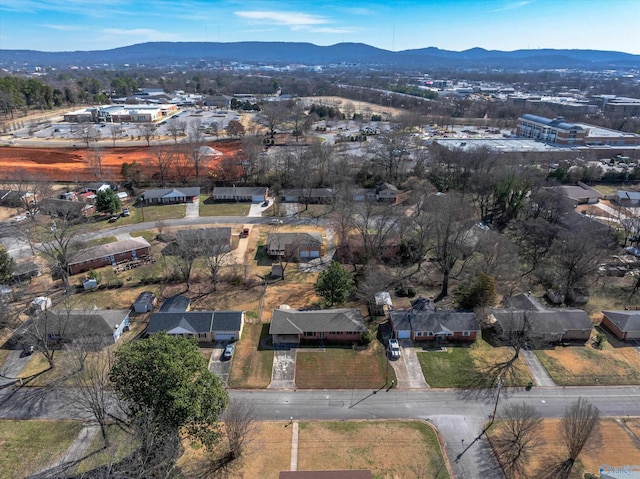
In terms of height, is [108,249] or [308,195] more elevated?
[308,195]

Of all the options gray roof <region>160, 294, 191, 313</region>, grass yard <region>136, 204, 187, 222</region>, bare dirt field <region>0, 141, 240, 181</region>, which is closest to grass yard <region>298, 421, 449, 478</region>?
gray roof <region>160, 294, 191, 313</region>

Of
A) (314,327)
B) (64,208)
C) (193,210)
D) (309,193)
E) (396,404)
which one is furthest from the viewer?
(309,193)

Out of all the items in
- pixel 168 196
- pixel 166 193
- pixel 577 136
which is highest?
pixel 577 136

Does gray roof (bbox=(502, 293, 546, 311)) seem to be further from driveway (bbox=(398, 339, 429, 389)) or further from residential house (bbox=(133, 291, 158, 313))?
residential house (bbox=(133, 291, 158, 313))

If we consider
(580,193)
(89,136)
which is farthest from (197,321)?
(89,136)

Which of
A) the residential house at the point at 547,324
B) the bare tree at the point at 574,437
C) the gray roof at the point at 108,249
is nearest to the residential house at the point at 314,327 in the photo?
the residential house at the point at 547,324

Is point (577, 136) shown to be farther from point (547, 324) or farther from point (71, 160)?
point (71, 160)

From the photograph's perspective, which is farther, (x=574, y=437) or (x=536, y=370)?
(x=536, y=370)
